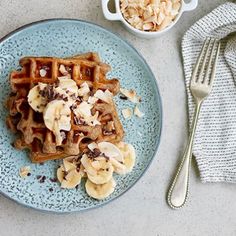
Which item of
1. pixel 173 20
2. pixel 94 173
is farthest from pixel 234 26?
pixel 94 173

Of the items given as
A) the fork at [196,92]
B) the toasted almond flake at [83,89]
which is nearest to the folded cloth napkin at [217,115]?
the fork at [196,92]

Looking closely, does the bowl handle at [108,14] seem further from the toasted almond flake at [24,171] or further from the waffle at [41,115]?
the toasted almond flake at [24,171]

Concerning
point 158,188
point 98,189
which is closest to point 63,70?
point 98,189

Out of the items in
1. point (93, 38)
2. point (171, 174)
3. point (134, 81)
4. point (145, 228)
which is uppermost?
point (93, 38)

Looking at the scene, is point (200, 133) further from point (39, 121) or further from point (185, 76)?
point (39, 121)

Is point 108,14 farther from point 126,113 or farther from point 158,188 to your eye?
point 158,188
